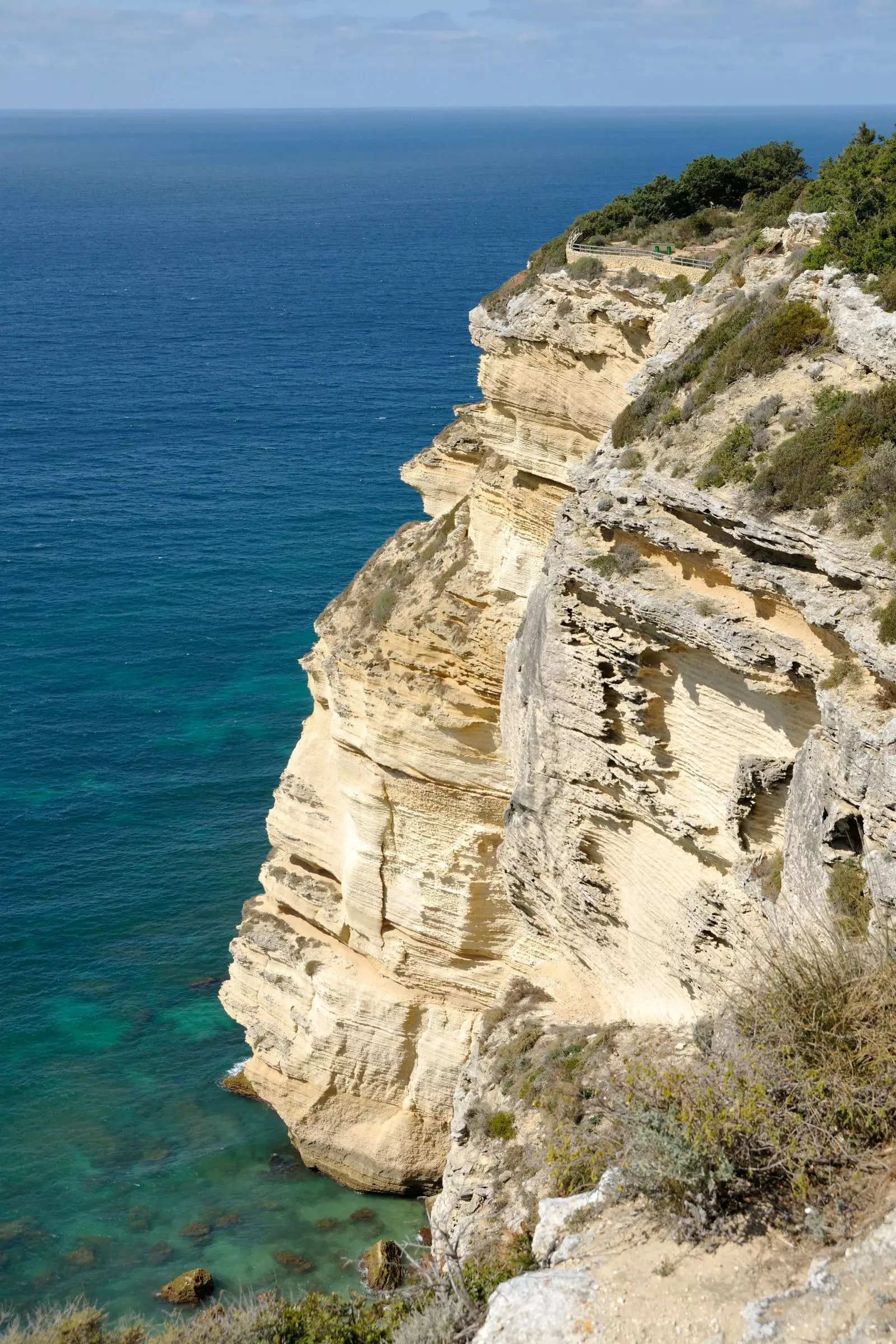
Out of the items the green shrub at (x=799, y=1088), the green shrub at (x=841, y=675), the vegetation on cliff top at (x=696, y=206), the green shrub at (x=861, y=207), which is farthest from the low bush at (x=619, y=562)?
the vegetation on cliff top at (x=696, y=206)

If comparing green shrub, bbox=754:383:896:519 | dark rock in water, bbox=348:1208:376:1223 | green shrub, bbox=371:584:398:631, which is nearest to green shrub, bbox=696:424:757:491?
green shrub, bbox=754:383:896:519

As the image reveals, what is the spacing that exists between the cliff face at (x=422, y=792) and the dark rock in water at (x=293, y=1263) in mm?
2623

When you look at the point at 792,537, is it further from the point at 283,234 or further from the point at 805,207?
the point at 283,234

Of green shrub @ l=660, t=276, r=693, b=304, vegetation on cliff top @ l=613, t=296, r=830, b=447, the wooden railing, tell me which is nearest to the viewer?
vegetation on cliff top @ l=613, t=296, r=830, b=447

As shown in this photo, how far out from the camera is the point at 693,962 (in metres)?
19.5

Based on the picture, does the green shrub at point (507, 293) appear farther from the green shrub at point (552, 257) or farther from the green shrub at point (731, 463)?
the green shrub at point (731, 463)

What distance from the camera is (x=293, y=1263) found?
26.6 metres

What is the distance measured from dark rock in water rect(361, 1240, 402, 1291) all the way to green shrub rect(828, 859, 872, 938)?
1514cm

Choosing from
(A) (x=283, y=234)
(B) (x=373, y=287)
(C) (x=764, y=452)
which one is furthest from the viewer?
(A) (x=283, y=234)

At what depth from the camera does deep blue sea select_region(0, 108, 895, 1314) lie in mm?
28688

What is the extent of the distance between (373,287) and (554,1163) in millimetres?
117342

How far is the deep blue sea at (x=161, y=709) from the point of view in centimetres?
2869

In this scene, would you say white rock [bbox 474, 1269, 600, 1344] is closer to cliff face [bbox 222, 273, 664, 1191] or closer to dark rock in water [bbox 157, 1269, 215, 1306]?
cliff face [bbox 222, 273, 664, 1191]

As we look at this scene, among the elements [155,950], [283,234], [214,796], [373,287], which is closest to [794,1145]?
[155,950]
